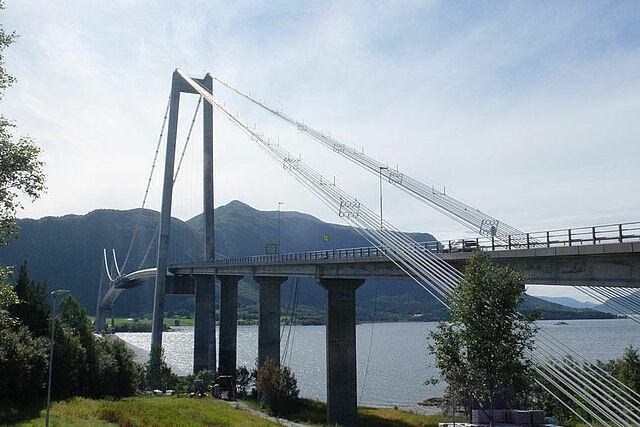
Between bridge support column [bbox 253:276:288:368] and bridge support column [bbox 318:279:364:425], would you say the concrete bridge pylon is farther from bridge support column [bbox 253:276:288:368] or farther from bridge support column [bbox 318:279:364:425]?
bridge support column [bbox 318:279:364:425]

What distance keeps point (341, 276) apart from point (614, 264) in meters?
24.9

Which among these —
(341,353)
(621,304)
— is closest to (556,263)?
(621,304)

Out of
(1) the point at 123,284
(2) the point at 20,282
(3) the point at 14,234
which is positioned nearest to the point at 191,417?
(2) the point at 20,282

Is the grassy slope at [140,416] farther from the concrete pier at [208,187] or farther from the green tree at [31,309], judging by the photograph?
the concrete pier at [208,187]

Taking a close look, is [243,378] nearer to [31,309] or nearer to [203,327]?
[203,327]

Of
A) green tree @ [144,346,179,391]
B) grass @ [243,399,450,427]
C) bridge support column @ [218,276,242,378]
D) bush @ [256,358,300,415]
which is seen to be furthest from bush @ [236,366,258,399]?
bush @ [256,358,300,415]

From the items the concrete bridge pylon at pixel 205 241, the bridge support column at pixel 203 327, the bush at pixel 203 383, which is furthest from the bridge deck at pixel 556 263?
the concrete bridge pylon at pixel 205 241

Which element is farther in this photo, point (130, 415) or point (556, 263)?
point (130, 415)

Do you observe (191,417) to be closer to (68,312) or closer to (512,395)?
(68,312)

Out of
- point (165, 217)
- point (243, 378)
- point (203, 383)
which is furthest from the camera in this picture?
point (165, 217)

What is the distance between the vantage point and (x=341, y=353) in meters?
44.9

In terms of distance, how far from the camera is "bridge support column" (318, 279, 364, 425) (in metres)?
44.0

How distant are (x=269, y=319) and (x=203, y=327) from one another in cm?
1986

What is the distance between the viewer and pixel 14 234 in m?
21.7
